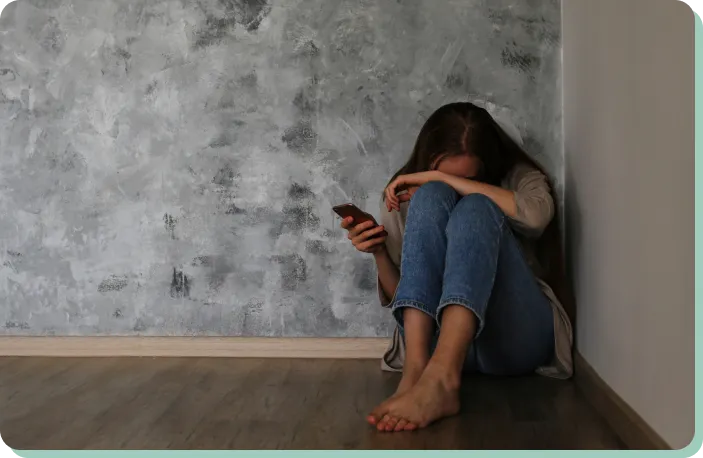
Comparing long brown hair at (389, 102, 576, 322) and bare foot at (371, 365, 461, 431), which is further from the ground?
long brown hair at (389, 102, 576, 322)

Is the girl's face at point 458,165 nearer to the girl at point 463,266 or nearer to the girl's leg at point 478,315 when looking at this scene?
the girl at point 463,266

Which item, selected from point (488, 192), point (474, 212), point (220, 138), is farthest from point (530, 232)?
point (220, 138)

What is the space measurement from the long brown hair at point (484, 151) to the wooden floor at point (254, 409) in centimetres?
28

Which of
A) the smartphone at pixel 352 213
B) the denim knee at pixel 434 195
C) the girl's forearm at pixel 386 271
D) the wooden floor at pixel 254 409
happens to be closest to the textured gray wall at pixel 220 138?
the wooden floor at pixel 254 409

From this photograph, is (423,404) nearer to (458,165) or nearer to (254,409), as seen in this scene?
(254,409)

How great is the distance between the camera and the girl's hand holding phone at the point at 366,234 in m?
1.85

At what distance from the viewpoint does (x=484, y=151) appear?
1.95m

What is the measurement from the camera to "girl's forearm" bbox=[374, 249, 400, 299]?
193cm

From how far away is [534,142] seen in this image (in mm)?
2275

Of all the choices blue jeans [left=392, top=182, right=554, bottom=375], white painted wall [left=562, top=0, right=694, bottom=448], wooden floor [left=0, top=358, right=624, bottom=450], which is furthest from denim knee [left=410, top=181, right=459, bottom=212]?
wooden floor [left=0, top=358, right=624, bottom=450]

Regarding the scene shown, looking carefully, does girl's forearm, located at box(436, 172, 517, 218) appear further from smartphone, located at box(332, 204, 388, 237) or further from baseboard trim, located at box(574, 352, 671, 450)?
baseboard trim, located at box(574, 352, 671, 450)

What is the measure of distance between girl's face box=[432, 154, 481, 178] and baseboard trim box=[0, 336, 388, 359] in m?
0.64

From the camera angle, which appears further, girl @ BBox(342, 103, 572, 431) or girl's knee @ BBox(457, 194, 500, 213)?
girl's knee @ BBox(457, 194, 500, 213)

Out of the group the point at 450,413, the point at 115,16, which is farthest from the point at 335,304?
the point at 115,16
